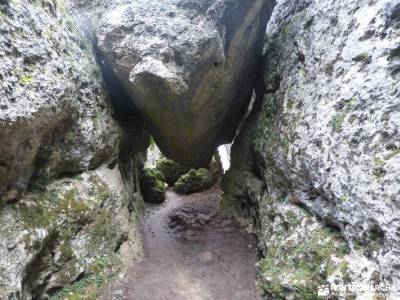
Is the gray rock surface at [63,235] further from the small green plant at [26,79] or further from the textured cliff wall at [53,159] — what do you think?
the small green plant at [26,79]

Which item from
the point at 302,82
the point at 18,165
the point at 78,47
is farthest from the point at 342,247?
the point at 78,47

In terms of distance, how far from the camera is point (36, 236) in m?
6.68

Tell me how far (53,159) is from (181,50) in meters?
4.60

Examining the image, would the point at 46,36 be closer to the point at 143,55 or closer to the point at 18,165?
the point at 143,55

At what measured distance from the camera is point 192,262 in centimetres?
1016

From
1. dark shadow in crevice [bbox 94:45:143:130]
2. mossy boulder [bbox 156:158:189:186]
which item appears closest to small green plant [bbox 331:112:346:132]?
dark shadow in crevice [bbox 94:45:143:130]

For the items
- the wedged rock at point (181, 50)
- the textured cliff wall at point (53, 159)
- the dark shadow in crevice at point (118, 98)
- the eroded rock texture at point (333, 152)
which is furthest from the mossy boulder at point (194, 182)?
the eroded rock texture at point (333, 152)

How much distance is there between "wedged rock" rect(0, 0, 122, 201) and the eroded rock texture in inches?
222

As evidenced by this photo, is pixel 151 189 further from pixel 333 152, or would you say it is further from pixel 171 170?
pixel 333 152

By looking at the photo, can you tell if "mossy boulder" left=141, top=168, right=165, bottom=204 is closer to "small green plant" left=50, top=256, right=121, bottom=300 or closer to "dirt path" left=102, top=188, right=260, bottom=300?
"dirt path" left=102, top=188, right=260, bottom=300

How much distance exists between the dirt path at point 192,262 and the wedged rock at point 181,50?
4228mm

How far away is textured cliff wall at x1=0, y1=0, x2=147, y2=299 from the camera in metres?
6.26

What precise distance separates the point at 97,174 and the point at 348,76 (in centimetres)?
732

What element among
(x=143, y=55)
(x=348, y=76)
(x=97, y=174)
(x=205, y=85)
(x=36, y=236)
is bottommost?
(x=36, y=236)
